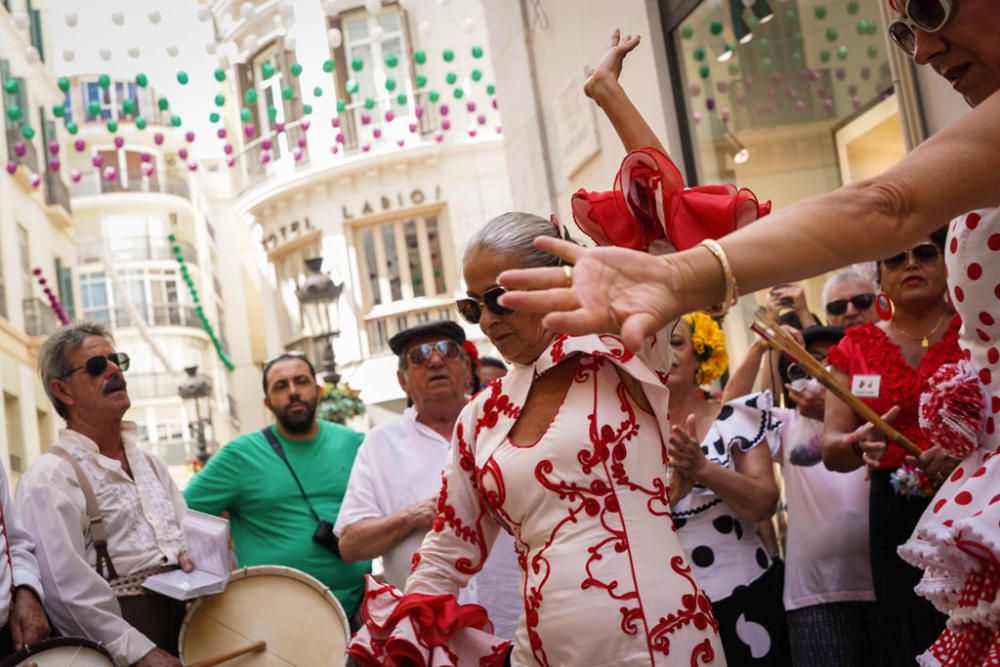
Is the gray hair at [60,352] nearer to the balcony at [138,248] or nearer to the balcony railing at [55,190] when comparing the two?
the balcony railing at [55,190]

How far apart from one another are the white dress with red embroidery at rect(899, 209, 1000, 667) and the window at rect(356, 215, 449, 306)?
25.2 m

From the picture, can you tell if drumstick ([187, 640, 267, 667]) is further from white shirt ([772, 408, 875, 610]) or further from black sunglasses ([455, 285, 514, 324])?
black sunglasses ([455, 285, 514, 324])

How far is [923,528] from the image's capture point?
251 centimetres

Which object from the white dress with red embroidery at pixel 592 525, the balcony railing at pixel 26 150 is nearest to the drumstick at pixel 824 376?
the white dress with red embroidery at pixel 592 525

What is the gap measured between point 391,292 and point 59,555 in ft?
75.8

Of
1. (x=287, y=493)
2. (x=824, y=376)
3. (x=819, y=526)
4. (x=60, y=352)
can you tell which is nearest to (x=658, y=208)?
(x=824, y=376)

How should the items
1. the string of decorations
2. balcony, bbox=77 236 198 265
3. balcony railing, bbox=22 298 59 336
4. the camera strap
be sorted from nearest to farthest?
the camera strap < balcony railing, bbox=22 298 59 336 < the string of decorations < balcony, bbox=77 236 198 265

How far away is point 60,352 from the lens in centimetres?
582

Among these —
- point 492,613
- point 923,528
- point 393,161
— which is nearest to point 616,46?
point 923,528

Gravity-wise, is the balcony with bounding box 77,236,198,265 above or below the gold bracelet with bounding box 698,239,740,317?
above

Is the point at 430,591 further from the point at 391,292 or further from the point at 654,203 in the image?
the point at 391,292

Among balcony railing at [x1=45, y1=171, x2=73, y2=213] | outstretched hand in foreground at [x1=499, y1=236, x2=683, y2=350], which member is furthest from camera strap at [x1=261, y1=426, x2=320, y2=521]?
balcony railing at [x1=45, y1=171, x2=73, y2=213]

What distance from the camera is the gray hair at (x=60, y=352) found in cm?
577

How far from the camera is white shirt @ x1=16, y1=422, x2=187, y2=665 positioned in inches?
200
